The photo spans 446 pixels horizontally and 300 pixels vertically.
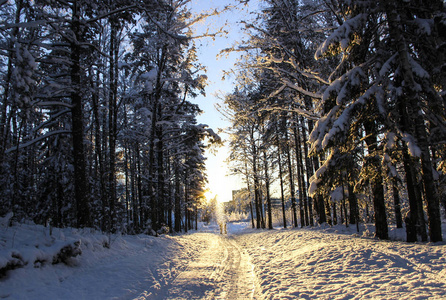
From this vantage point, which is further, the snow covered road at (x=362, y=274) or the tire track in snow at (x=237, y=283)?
the tire track in snow at (x=237, y=283)

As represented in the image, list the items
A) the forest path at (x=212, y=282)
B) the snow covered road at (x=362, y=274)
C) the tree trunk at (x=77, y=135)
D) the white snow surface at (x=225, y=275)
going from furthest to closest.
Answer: the tree trunk at (x=77, y=135)
the forest path at (x=212, y=282)
the white snow surface at (x=225, y=275)
the snow covered road at (x=362, y=274)

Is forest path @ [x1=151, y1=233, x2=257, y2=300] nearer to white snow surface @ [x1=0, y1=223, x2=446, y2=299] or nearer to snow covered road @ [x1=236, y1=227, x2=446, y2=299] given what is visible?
white snow surface @ [x1=0, y1=223, x2=446, y2=299]

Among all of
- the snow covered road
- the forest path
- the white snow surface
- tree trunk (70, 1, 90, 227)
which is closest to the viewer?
the snow covered road

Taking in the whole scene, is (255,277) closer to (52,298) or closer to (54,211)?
(52,298)

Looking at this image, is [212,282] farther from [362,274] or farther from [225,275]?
[362,274]

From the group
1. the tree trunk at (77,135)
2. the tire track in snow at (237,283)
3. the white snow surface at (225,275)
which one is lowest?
the tire track in snow at (237,283)

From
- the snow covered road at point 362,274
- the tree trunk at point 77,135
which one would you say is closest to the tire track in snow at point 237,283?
the snow covered road at point 362,274

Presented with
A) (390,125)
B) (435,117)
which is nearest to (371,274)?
(390,125)

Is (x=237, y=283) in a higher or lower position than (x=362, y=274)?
lower

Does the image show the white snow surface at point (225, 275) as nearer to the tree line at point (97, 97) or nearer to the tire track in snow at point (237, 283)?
the tire track in snow at point (237, 283)

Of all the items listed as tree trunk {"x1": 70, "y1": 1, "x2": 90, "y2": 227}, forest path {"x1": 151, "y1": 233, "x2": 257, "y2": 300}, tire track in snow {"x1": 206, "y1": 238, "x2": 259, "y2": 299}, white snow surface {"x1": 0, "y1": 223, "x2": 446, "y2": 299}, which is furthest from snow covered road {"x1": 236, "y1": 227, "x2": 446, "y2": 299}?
tree trunk {"x1": 70, "y1": 1, "x2": 90, "y2": 227}

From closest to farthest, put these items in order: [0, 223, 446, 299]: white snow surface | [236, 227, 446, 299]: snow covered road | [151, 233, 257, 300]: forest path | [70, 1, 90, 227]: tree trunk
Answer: [236, 227, 446, 299]: snow covered road < [0, 223, 446, 299]: white snow surface < [151, 233, 257, 300]: forest path < [70, 1, 90, 227]: tree trunk

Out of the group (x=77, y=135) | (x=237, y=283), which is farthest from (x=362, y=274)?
(x=77, y=135)

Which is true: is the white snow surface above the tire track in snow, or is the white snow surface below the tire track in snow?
above
